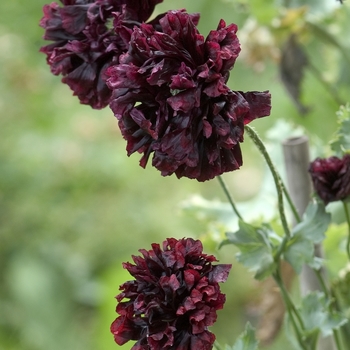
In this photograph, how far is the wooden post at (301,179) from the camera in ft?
1.70

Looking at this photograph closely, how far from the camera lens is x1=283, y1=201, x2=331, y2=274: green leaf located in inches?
17.5

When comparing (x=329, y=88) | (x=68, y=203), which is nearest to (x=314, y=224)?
(x=329, y=88)

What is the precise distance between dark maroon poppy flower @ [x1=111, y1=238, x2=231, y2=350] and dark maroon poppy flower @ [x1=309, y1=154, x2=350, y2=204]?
0.13 metres

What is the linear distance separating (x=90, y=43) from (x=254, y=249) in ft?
0.58

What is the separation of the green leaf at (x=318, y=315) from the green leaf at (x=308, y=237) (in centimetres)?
4

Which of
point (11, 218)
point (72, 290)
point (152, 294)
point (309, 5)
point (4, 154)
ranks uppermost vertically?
point (4, 154)

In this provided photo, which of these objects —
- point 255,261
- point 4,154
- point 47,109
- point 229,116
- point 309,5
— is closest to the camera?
point 229,116

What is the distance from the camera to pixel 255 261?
0.45m

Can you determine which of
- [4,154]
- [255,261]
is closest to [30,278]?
[4,154]

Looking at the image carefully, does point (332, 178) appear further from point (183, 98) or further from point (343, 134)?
point (183, 98)

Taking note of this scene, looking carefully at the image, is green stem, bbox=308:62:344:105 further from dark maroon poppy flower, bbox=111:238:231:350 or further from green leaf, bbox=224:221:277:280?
dark maroon poppy flower, bbox=111:238:231:350

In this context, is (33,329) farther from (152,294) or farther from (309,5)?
(152,294)

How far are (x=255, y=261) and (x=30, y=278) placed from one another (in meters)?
1.04

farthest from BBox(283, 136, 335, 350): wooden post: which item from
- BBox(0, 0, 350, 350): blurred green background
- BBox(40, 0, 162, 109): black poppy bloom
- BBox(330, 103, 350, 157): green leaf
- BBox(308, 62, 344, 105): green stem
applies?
BBox(0, 0, 350, 350): blurred green background
